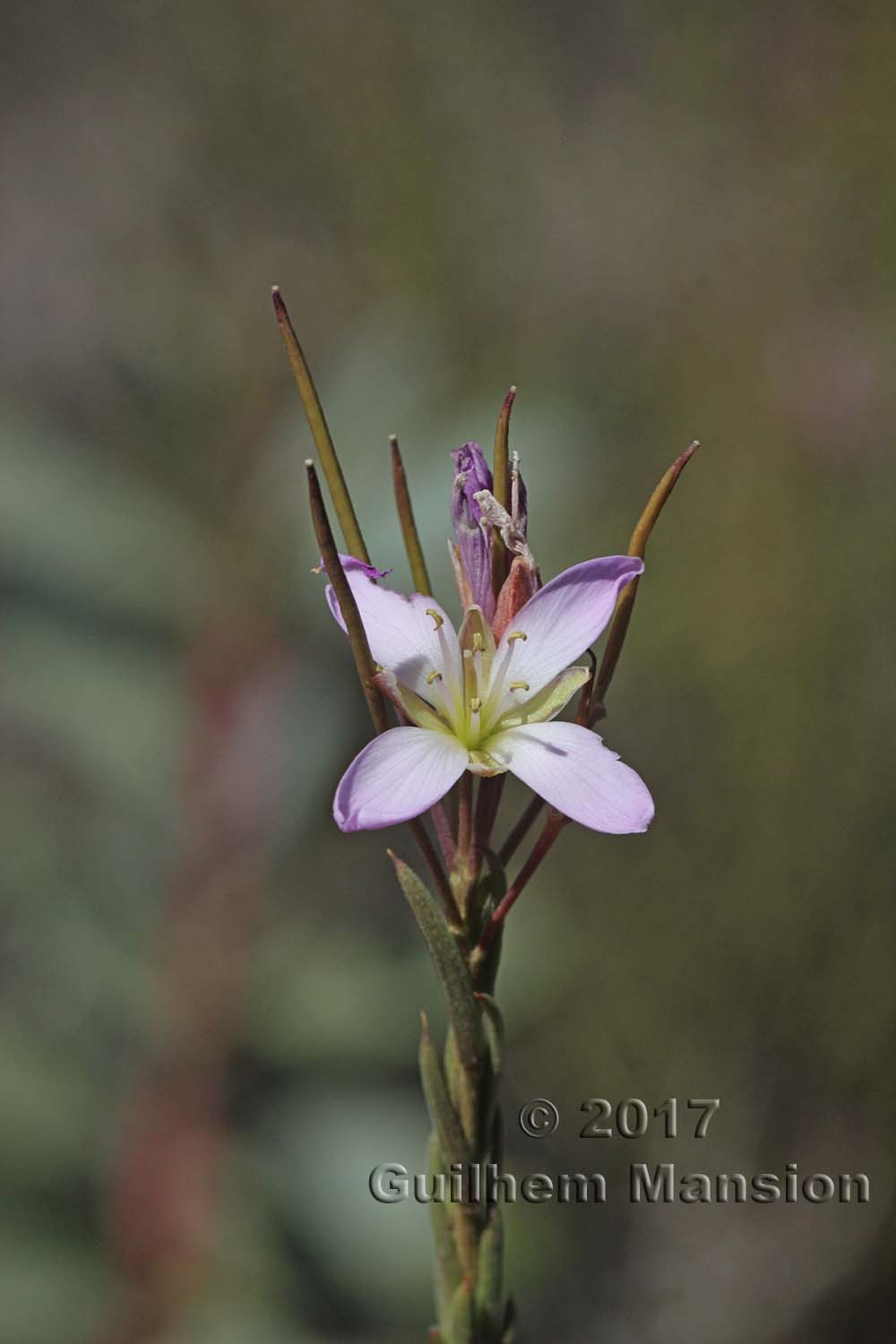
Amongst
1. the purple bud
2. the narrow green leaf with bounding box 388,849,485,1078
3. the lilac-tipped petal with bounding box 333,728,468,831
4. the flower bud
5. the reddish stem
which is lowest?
the narrow green leaf with bounding box 388,849,485,1078

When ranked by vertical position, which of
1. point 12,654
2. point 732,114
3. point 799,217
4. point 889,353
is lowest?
point 12,654

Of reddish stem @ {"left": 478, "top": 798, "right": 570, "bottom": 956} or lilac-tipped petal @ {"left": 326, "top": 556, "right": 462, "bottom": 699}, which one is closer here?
reddish stem @ {"left": 478, "top": 798, "right": 570, "bottom": 956}

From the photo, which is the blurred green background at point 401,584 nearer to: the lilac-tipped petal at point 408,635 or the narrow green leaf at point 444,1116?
the lilac-tipped petal at point 408,635

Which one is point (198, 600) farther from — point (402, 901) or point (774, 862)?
point (774, 862)

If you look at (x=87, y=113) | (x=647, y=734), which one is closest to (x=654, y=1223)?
(x=647, y=734)

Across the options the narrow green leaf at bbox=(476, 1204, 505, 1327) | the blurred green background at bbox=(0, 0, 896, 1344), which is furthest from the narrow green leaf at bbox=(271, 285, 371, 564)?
the blurred green background at bbox=(0, 0, 896, 1344)

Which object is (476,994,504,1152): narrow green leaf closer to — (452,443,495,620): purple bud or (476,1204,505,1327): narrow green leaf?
(476,1204,505,1327): narrow green leaf
